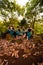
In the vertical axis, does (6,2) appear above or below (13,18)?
above

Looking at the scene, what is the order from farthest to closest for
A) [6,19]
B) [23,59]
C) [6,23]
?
[6,19] < [6,23] < [23,59]

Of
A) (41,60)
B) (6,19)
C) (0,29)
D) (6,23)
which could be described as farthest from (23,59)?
(6,19)

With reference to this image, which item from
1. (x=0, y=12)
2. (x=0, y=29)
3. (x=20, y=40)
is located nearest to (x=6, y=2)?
(x=0, y=12)

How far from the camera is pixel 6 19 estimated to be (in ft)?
120

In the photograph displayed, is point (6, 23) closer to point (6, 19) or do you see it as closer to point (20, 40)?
point (6, 19)

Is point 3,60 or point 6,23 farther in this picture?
point 6,23

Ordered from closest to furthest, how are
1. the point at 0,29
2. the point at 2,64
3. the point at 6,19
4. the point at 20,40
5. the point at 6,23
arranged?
the point at 2,64 → the point at 20,40 → the point at 0,29 → the point at 6,23 → the point at 6,19

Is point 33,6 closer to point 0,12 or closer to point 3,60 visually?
point 0,12

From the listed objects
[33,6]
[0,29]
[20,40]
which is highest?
[20,40]

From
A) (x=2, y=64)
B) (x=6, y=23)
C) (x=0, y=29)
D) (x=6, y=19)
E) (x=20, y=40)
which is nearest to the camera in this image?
(x=2, y=64)

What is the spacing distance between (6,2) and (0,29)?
8.58 metres

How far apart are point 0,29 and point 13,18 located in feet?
17.6

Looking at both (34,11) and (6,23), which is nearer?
(6,23)

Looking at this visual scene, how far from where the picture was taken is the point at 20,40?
502cm
